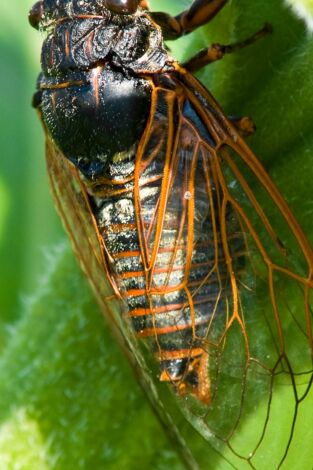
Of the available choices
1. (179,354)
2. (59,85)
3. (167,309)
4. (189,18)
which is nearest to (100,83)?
(59,85)

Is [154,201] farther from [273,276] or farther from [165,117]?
[273,276]

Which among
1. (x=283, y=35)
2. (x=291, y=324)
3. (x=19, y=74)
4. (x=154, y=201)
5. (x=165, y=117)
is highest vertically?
(x=283, y=35)

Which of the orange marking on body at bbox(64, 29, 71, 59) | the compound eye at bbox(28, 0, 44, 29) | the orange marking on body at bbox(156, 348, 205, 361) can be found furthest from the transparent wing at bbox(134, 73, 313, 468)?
the compound eye at bbox(28, 0, 44, 29)

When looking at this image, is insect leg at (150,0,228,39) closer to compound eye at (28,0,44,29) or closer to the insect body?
the insect body

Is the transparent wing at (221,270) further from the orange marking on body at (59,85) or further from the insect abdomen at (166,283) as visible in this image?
the orange marking on body at (59,85)

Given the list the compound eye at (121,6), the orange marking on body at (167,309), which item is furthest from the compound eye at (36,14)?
the orange marking on body at (167,309)

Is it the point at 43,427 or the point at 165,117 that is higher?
the point at 165,117

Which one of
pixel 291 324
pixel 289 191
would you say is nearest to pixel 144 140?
pixel 289 191

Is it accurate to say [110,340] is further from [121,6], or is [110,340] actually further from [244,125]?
[121,6]
